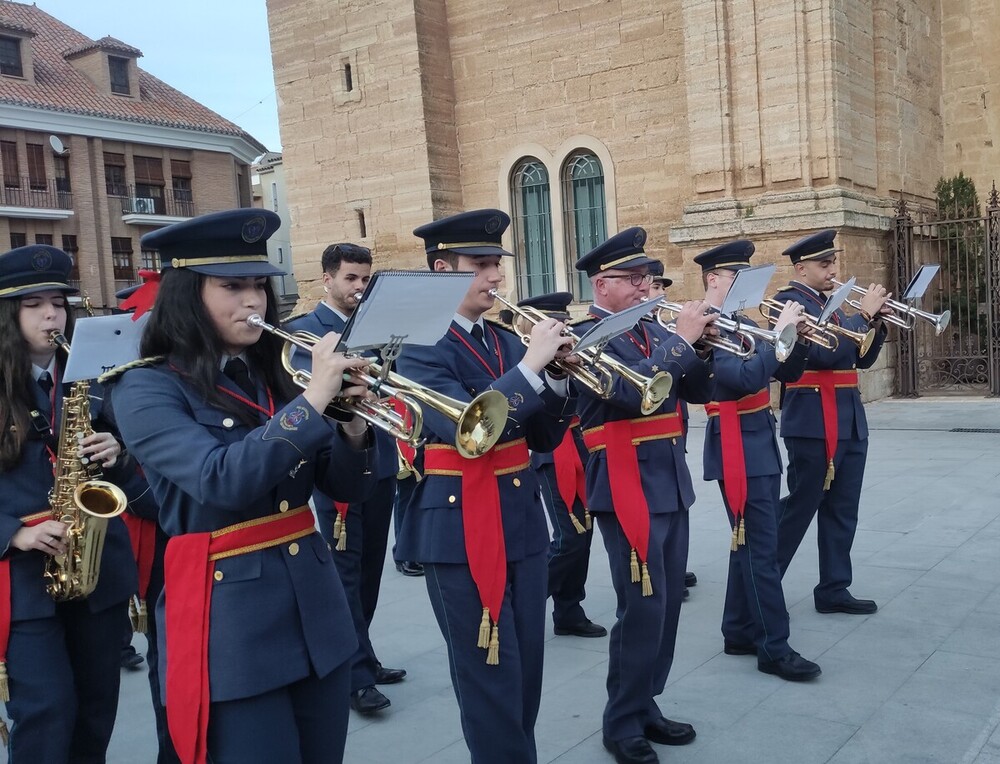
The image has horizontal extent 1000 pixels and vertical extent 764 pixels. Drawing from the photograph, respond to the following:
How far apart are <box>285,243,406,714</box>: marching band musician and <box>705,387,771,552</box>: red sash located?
1.73m

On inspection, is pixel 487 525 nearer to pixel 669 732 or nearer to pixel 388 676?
pixel 669 732

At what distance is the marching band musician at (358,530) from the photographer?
477 cm

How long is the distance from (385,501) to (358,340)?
2.95 metres

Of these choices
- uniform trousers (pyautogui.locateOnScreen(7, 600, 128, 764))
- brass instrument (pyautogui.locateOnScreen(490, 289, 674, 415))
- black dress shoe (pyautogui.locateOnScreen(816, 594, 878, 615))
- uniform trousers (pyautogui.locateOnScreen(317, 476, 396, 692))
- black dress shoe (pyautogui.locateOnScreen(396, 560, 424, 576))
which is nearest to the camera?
uniform trousers (pyautogui.locateOnScreen(7, 600, 128, 764))

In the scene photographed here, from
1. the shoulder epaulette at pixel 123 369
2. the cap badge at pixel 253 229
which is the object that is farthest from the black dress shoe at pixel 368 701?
the cap badge at pixel 253 229

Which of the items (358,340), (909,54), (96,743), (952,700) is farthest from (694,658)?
(909,54)

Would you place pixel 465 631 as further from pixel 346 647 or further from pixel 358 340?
pixel 358 340

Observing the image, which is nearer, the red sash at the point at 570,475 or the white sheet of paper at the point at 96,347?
the white sheet of paper at the point at 96,347

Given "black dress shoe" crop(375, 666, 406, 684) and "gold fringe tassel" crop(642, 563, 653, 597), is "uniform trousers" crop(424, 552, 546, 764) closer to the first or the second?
"gold fringe tassel" crop(642, 563, 653, 597)

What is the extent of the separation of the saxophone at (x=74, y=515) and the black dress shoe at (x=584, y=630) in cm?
305

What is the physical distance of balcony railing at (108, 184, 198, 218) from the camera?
33875mm

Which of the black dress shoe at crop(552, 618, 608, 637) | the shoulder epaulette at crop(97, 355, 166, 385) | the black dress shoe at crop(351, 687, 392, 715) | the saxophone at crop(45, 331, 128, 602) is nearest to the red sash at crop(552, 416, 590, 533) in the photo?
the black dress shoe at crop(552, 618, 608, 637)

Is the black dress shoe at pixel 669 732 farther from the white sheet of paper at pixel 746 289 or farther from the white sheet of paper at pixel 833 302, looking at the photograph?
the white sheet of paper at pixel 833 302

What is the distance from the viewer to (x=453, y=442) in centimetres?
337
